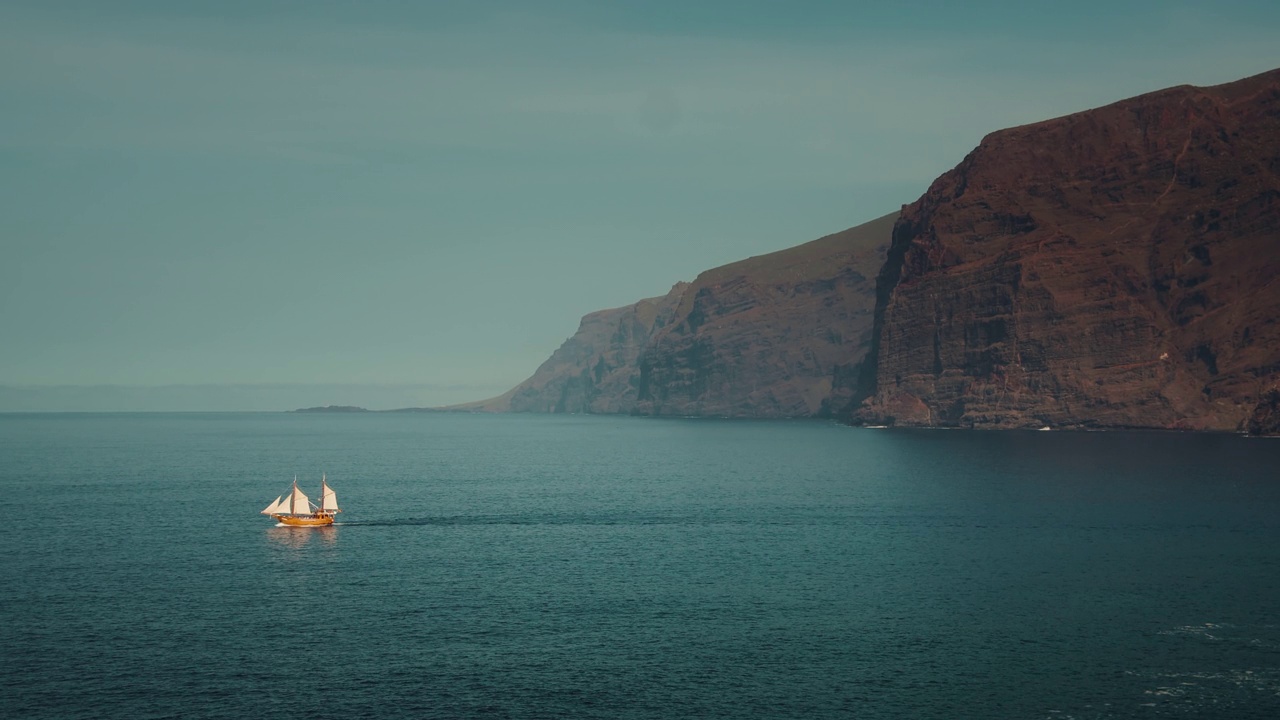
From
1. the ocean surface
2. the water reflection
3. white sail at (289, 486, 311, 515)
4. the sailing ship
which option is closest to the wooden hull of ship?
the sailing ship

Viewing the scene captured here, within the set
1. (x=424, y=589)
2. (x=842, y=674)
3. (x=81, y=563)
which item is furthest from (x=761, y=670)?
(x=81, y=563)

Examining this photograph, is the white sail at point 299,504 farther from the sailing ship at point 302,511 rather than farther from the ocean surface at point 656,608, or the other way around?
the ocean surface at point 656,608

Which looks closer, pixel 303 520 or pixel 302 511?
pixel 303 520

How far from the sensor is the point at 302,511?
378 feet

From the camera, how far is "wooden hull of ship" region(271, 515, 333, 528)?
11200cm

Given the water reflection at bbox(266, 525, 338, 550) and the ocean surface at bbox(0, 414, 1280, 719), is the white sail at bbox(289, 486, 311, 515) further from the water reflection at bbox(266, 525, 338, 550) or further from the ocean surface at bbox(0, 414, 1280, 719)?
the ocean surface at bbox(0, 414, 1280, 719)

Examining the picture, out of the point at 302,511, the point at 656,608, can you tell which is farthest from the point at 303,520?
the point at 656,608

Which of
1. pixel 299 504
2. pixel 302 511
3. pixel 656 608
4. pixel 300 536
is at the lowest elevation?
pixel 656 608

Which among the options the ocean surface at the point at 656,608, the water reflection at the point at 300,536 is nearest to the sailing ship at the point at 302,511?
the water reflection at the point at 300,536

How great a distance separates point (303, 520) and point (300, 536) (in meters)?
6.55

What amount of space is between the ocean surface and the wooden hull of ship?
2.36 m

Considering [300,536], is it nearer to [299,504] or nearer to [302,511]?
[302,511]

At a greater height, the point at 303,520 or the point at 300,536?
the point at 303,520

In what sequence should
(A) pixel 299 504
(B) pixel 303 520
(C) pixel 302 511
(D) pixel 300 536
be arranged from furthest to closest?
(A) pixel 299 504 < (C) pixel 302 511 < (B) pixel 303 520 < (D) pixel 300 536
